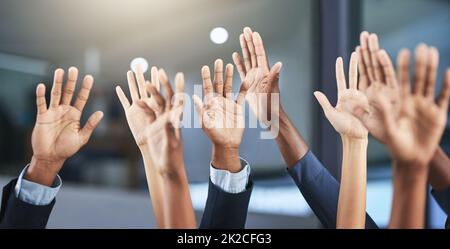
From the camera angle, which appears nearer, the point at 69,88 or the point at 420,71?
the point at 420,71

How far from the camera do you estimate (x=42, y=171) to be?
4.31ft

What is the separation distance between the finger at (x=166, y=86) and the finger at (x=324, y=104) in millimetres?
411

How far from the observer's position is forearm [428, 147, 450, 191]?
4.09 ft

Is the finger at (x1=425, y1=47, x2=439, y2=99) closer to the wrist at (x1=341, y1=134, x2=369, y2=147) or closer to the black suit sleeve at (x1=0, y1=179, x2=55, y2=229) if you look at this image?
the wrist at (x1=341, y1=134, x2=369, y2=147)

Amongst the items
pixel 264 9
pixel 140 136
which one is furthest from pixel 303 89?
pixel 140 136

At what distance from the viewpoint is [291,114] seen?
1402 millimetres

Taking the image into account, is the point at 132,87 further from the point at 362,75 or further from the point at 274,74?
the point at 362,75

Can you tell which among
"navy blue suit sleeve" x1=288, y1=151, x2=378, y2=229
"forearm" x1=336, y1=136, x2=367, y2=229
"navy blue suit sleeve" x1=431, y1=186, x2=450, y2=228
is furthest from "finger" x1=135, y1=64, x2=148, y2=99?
"navy blue suit sleeve" x1=431, y1=186, x2=450, y2=228

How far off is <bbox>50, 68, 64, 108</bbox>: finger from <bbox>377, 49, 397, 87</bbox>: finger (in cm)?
84

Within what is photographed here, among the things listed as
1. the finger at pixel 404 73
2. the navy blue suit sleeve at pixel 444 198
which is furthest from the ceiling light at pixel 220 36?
the navy blue suit sleeve at pixel 444 198

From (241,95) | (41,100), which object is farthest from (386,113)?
(41,100)

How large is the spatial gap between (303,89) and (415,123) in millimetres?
344

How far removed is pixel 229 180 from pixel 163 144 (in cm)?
20

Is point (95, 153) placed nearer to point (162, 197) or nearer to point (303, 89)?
point (162, 197)
